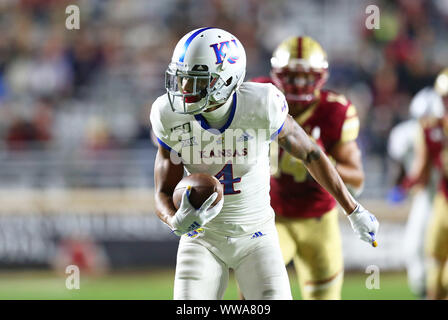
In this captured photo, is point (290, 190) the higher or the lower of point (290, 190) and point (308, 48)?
the lower

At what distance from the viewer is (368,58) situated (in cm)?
930

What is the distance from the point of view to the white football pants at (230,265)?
3420 millimetres

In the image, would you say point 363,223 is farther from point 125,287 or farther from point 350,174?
point 125,287

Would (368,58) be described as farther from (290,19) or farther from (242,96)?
(242,96)

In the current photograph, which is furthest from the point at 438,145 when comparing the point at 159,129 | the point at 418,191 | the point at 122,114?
the point at 122,114

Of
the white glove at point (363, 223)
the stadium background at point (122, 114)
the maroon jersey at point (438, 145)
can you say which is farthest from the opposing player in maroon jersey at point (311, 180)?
the maroon jersey at point (438, 145)

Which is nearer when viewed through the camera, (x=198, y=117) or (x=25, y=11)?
(x=198, y=117)

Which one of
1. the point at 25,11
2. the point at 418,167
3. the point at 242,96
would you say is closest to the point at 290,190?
the point at 242,96

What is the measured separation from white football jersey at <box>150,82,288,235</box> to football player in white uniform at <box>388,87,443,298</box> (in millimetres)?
3175

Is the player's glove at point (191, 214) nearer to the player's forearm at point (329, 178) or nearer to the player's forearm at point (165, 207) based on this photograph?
the player's forearm at point (165, 207)

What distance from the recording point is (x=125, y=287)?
7477 millimetres

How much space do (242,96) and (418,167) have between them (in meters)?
3.26

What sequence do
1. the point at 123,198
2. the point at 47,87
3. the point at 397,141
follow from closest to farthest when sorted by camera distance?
the point at 397,141
the point at 123,198
the point at 47,87

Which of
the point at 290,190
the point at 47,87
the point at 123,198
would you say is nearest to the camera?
the point at 290,190
